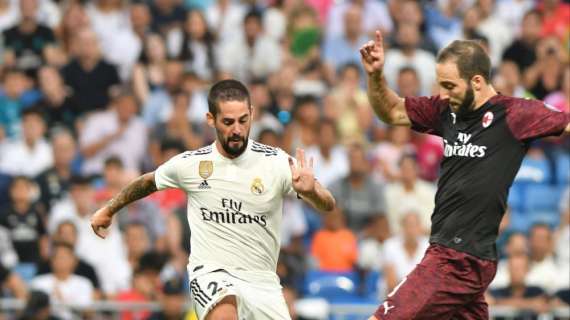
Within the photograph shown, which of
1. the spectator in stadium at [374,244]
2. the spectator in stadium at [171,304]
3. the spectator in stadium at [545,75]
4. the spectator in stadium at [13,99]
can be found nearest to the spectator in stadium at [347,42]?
the spectator in stadium at [545,75]

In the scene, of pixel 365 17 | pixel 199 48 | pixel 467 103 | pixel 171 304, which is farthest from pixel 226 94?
pixel 365 17

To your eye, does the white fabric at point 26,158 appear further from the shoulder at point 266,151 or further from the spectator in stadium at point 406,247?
the shoulder at point 266,151

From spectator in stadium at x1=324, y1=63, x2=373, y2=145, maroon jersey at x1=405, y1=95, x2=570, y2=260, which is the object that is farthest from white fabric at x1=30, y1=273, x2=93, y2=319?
maroon jersey at x1=405, y1=95, x2=570, y2=260

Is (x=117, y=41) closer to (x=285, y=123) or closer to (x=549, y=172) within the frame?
(x=285, y=123)

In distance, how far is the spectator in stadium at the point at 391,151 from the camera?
16.9 m

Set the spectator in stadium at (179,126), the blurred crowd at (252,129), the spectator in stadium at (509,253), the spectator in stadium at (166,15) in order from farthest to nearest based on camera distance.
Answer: the spectator in stadium at (166,15) → the spectator in stadium at (179,126) → the blurred crowd at (252,129) → the spectator in stadium at (509,253)

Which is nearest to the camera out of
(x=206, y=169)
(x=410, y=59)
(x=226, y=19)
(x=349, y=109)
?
(x=206, y=169)

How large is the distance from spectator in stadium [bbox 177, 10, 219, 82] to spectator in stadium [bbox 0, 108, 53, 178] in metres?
2.58

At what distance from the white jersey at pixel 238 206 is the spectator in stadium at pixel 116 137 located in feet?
24.9

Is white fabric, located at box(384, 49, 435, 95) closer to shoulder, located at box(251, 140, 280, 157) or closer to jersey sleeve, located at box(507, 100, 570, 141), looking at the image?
shoulder, located at box(251, 140, 280, 157)

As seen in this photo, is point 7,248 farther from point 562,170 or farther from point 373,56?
point 373,56

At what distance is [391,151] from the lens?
1720cm

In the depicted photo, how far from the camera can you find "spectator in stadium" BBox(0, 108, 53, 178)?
17109 mm

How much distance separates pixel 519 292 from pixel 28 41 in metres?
7.93
